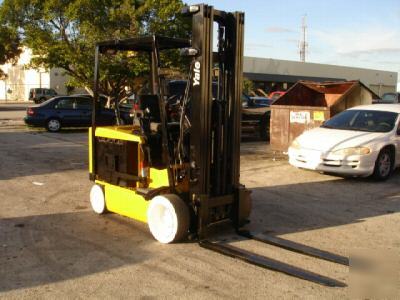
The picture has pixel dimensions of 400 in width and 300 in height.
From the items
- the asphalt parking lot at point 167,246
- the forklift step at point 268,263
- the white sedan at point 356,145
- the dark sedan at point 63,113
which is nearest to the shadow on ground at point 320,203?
the asphalt parking lot at point 167,246

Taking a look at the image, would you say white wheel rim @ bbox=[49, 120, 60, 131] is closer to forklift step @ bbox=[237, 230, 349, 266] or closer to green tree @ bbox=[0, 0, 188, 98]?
green tree @ bbox=[0, 0, 188, 98]

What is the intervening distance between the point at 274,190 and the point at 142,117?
381cm

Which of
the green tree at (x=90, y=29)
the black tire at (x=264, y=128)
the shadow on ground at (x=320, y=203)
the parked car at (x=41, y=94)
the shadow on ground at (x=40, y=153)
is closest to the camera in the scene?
the shadow on ground at (x=320, y=203)

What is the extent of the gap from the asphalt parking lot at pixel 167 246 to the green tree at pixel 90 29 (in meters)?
11.1

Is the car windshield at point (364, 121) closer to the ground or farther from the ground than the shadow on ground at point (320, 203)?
farther from the ground

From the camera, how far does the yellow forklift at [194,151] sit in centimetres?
573

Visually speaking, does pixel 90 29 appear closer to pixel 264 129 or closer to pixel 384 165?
pixel 264 129

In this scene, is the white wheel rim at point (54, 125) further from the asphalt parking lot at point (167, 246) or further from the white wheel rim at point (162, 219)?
the white wheel rim at point (162, 219)

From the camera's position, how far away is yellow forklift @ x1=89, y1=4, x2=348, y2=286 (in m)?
5.73

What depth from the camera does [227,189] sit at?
20.6ft

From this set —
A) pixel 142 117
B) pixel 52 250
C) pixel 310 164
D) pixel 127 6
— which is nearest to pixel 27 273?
pixel 52 250

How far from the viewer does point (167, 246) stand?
5820mm

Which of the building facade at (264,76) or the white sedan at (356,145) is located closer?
the white sedan at (356,145)

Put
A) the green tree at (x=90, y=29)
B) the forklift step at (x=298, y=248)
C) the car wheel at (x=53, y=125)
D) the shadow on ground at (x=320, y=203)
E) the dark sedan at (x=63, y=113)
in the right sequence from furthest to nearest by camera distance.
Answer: the green tree at (x=90, y=29)
the car wheel at (x=53, y=125)
the dark sedan at (x=63, y=113)
the shadow on ground at (x=320, y=203)
the forklift step at (x=298, y=248)
